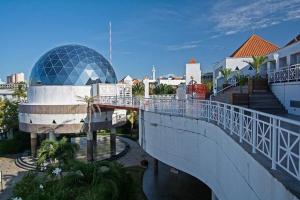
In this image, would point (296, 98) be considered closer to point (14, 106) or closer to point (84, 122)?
point (84, 122)

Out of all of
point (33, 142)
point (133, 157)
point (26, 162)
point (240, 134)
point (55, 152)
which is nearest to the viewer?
point (240, 134)

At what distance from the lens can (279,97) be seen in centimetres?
1658

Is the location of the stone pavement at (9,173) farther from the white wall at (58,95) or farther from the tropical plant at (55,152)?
the white wall at (58,95)

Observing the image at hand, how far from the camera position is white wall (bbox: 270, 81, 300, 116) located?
14367 mm

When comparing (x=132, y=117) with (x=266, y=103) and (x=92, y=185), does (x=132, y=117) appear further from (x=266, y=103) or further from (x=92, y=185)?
(x=92, y=185)

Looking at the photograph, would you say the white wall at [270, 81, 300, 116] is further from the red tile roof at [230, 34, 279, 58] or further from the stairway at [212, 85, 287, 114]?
the red tile roof at [230, 34, 279, 58]

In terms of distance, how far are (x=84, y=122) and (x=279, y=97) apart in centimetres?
1733

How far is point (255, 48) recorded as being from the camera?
118ft

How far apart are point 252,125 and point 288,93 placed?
33.7 ft


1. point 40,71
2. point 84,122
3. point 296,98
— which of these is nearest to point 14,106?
point 40,71

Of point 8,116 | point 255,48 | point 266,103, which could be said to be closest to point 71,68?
point 8,116

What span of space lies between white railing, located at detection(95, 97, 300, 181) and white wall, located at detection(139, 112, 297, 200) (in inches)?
10.9

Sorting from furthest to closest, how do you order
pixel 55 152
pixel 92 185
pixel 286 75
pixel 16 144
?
1. pixel 16 144
2. pixel 55 152
3. pixel 286 75
4. pixel 92 185

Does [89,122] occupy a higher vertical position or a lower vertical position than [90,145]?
higher
